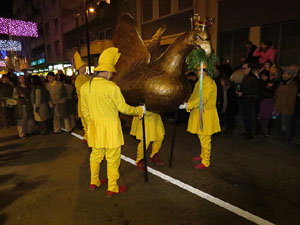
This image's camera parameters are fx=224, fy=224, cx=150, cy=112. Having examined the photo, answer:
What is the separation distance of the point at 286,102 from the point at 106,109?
4.26 metres

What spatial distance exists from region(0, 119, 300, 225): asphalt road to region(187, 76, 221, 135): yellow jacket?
752mm

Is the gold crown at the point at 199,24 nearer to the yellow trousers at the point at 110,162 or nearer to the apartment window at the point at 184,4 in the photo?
the yellow trousers at the point at 110,162

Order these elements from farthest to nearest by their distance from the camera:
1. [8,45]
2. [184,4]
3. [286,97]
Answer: [8,45], [184,4], [286,97]

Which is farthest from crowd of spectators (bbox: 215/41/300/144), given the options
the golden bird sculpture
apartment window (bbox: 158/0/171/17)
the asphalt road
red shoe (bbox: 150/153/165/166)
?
apartment window (bbox: 158/0/171/17)

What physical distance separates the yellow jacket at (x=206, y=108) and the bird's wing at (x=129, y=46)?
3.35ft

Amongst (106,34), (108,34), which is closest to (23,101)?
(108,34)

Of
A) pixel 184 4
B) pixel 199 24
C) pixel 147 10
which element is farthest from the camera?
pixel 147 10

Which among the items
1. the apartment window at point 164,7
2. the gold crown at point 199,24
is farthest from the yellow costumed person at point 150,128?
the apartment window at point 164,7

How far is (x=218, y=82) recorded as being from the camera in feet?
19.9

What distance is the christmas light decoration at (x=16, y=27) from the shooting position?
19.1m

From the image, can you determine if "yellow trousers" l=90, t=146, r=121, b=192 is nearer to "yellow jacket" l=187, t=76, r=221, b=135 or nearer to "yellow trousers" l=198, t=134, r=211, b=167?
"yellow jacket" l=187, t=76, r=221, b=135

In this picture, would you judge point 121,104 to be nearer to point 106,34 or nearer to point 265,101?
point 265,101

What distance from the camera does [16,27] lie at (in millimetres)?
19938

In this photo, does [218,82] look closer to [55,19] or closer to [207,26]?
[207,26]
